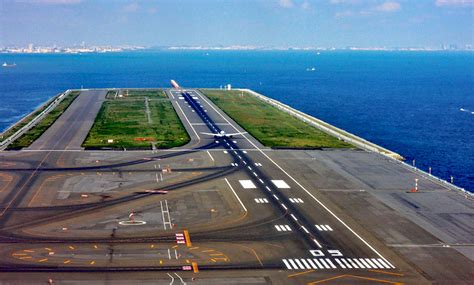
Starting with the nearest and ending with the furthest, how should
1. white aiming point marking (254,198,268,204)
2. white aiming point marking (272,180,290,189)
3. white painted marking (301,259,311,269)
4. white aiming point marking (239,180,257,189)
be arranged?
white painted marking (301,259,311,269) → white aiming point marking (254,198,268,204) → white aiming point marking (239,180,257,189) → white aiming point marking (272,180,290,189)

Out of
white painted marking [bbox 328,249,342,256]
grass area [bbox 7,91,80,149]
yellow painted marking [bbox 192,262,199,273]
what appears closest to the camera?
yellow painted marking [bbox 192,262,199,273]

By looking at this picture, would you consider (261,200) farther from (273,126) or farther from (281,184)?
(273,126)

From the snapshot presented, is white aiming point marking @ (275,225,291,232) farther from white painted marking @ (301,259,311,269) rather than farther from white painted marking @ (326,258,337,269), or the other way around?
white painted marking @ (326,258,337,269)

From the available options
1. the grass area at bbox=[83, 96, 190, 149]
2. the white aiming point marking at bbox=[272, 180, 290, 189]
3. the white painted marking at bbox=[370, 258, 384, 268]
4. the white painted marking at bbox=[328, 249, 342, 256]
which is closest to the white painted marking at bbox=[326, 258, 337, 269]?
the white painted marking at bbox=[328, 249, 342, 256]

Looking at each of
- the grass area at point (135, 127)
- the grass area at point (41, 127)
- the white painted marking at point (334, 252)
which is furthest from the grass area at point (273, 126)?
the white painted marking at point (334, 252)


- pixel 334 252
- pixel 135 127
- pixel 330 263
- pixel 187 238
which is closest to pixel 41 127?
pixel 135 127

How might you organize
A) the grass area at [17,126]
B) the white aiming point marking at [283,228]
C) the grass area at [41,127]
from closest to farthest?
the white aiming point marking at [283,228]
the grass area at [41,127]
the grass area at [17,126]

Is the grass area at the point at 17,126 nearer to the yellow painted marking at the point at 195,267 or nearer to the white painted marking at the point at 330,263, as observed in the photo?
the yellow painted marking at the point at 195,267
